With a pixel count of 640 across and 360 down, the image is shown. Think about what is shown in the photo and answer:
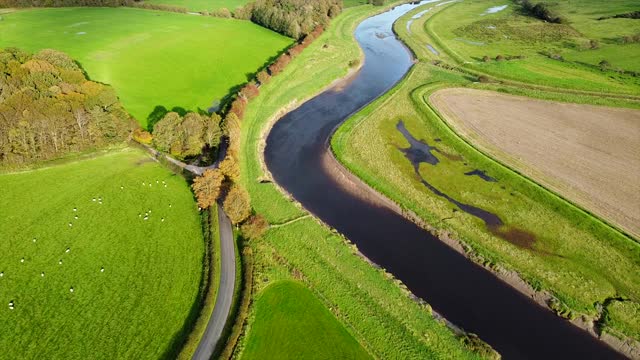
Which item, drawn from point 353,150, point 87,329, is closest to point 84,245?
point 87,329

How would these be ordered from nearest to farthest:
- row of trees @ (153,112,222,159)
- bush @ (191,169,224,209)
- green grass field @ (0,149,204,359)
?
green grass field @ (0,149,204,359) < bush @ (191,169,224,209) < row of trees @ (153,112,222,159)

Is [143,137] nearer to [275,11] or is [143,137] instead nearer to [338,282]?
[338,282]

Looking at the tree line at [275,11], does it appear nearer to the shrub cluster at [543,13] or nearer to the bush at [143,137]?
the bush at [143,137]

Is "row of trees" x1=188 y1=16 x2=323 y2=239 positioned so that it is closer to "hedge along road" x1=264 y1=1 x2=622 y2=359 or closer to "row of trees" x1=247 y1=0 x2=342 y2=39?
"hedge along road" x1=264 y1=1 x2=622 y2=359

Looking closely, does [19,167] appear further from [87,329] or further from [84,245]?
[87,329]

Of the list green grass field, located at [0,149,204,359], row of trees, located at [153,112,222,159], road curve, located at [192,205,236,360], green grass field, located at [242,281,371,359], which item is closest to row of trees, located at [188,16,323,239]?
road curve, located at [192,205,236,360]

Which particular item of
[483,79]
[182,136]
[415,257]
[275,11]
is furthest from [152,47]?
[415,257]
